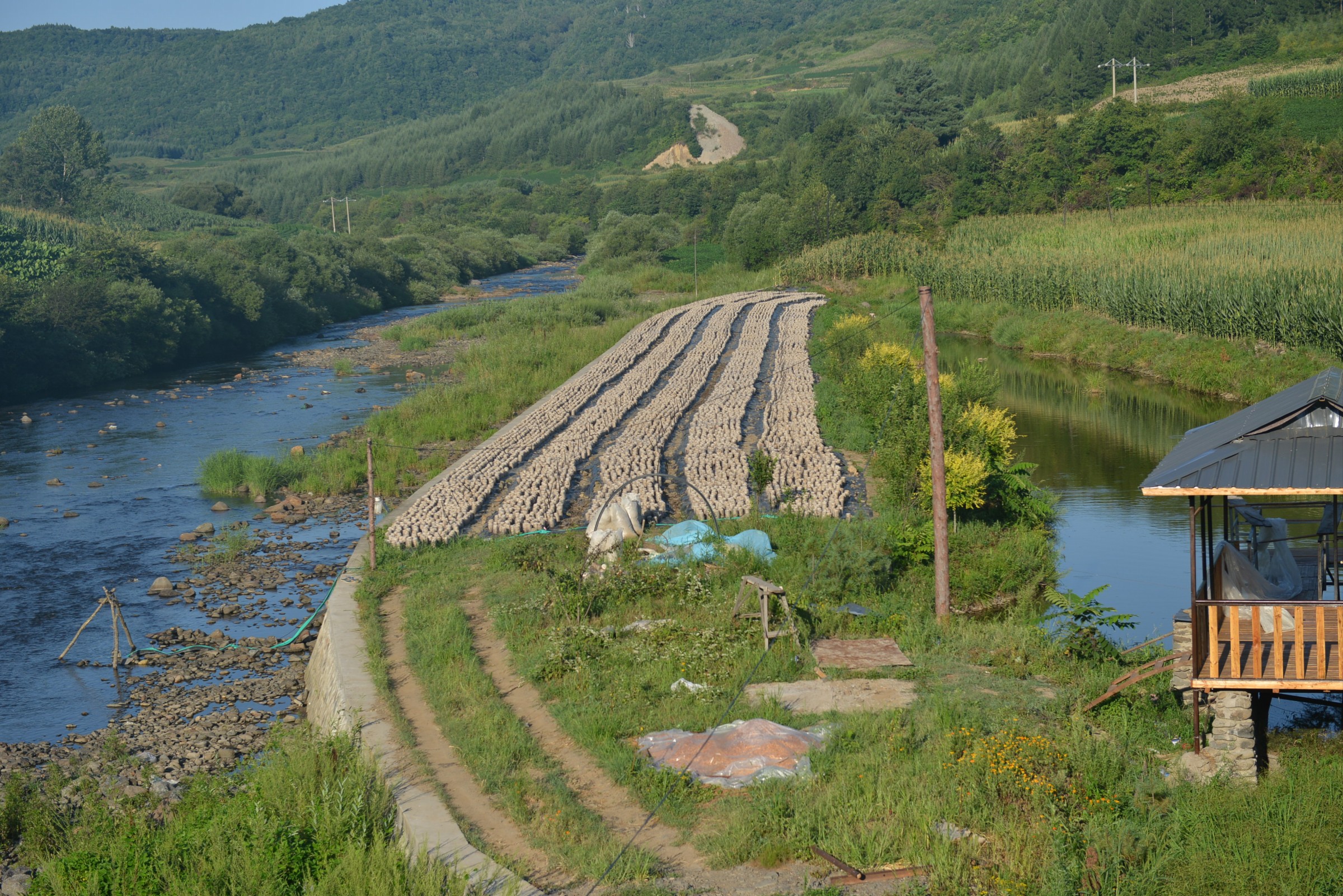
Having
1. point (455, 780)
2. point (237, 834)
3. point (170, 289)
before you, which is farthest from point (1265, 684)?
point (170, 289)

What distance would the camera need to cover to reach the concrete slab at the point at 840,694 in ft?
34.8

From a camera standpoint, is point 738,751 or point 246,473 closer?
point 738,751

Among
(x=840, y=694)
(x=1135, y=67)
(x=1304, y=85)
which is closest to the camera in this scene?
(x=840, y=694)

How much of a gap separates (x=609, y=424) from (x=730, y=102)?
496ft

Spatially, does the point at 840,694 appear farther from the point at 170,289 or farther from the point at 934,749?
the point at 170,289

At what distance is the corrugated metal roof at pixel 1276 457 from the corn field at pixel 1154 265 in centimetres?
1804

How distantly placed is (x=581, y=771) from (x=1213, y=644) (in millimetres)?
5098

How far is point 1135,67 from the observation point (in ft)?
235

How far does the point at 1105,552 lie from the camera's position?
683 inches

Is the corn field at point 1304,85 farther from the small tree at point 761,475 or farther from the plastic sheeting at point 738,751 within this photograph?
the plastic sheeting at point 738,751

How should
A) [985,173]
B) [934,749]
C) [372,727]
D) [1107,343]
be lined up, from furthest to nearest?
[985,173] → [1107,343] → [372,727] → [934,749]

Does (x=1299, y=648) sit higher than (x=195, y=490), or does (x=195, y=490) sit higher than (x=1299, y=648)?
(x=1299, y=648)

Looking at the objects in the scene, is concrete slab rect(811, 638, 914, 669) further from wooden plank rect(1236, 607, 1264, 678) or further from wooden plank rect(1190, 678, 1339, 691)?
wooden plank rect(1236, 607, 1264, 678)

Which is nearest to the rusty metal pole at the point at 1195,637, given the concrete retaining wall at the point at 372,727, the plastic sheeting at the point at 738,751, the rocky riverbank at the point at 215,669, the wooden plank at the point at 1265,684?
the wooden plank at the point at 1265,684
